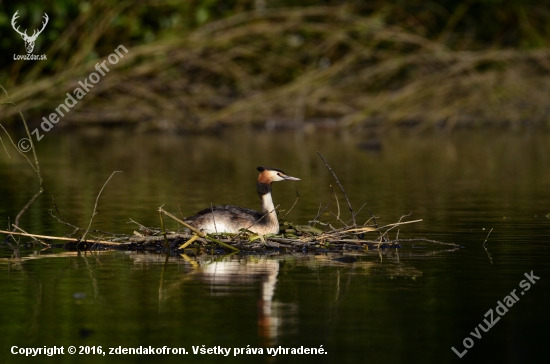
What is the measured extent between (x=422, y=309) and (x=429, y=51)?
24325 mm

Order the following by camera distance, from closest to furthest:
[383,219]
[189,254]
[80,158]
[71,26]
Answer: [189,254], [383,219], [80,158], [71,26]

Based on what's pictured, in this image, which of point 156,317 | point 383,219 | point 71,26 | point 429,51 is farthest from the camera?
point 429,51

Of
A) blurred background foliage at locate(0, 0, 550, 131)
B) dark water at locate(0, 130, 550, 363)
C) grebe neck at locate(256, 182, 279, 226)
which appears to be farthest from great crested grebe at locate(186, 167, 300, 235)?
blurred background foliage at locate(0, 0, 550, 131)

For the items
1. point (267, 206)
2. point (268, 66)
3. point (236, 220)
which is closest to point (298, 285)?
point (236, 220)

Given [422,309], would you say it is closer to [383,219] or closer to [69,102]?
[383,219]

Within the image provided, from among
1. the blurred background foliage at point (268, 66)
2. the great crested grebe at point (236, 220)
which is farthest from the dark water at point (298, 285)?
the blurred background foliage at point (268, 66)

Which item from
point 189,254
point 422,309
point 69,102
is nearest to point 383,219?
point 189,254

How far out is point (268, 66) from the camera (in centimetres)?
3153

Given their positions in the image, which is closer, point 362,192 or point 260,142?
point 362,192

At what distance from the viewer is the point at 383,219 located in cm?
1293

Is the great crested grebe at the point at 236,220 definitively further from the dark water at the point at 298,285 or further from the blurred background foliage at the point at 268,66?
the blurred background foliage at the point at 268,66

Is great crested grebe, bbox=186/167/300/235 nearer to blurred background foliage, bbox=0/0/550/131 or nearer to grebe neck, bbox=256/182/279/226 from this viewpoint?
grebe neck, bbox=256/182/279/226

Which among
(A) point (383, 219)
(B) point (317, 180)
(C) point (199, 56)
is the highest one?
(C) point (199, 56)

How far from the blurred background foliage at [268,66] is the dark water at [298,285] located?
10.6 meters
